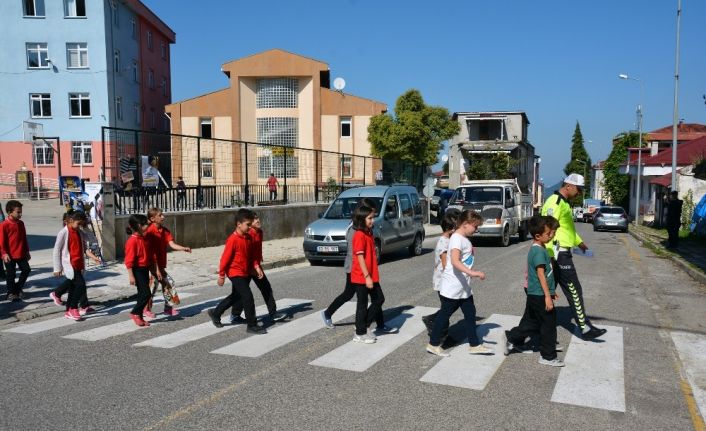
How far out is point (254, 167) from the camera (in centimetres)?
1894

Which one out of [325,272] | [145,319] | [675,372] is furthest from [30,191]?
[675,372]

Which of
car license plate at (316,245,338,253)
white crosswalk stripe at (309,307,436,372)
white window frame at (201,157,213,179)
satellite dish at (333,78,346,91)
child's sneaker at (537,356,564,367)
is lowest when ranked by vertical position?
white crosswalk stripe at (309,307,436,372)

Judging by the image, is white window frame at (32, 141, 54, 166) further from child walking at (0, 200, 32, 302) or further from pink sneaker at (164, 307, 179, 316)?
pink sneaker at (164, 307, 179, 316)

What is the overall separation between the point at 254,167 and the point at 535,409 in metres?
15.4

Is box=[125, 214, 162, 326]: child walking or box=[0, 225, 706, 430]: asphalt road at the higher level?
box=[125, 214, 162, 326]: child walking

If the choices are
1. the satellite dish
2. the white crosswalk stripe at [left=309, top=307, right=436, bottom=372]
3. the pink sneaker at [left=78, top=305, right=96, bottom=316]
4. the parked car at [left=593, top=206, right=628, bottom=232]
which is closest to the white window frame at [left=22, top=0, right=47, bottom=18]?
the satellite dish

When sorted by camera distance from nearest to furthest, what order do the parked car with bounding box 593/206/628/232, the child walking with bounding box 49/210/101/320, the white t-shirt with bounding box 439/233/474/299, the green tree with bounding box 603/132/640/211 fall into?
the white t-shirt with bounding box 439/233/474/299 < the child walking with bounding box 49/210/101/320 < the parked car with bounding box 593/206/628/232 < the green tree with bounding box 603/132/640/211

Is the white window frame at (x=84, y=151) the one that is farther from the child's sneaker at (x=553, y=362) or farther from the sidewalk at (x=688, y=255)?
the child's sneaker at (x=553, y=362)

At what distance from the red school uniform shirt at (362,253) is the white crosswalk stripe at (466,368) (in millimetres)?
1315

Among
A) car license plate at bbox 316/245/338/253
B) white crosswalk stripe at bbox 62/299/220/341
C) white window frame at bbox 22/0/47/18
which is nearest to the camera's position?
white crosswalk stripe at bbox 62/299/220/341

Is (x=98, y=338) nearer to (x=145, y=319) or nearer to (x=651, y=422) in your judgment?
(x=145, y=319)

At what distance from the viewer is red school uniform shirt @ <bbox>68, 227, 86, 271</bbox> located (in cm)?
795

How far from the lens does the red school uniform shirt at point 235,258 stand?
281 inches

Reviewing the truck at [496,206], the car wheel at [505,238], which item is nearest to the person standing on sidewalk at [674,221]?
the truck at [496,206]
